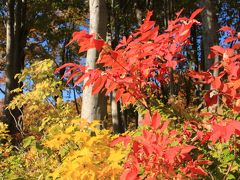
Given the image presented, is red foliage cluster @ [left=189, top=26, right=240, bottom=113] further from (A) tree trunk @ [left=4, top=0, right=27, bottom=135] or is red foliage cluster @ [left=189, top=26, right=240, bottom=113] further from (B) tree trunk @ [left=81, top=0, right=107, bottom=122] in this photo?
(A) tree trunk @ [left=4, top=0, right=27, bottom=135]

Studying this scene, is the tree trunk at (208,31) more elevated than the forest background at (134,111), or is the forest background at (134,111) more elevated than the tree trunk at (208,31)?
the tree trunk at (208,31)

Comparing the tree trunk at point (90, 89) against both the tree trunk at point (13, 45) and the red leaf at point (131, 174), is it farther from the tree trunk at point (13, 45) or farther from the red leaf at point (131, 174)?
the tree trunk at point (13, 45)

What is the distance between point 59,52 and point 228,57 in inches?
962

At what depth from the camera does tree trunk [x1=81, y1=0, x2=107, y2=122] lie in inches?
192

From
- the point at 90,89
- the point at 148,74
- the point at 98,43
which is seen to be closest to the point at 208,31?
the point at 90,89

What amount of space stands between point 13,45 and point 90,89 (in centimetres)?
1064

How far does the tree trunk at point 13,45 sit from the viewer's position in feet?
44.2

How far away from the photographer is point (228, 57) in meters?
2.27

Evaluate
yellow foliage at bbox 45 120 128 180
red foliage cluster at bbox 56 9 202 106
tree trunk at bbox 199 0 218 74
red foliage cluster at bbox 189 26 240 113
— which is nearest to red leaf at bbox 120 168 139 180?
yellow foliage at bbox 45 120 128 180

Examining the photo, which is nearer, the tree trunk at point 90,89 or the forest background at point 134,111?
the forest background at point 134,111

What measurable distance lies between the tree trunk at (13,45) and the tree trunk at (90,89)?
28.5ft

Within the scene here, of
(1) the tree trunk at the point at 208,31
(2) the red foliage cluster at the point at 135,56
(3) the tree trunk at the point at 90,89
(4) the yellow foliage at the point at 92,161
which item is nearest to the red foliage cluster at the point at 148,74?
(2) the red foliage cluster at the point at 135,56

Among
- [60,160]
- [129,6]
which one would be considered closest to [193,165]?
[60,160]

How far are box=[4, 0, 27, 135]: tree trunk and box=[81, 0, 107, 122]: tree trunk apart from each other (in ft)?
28.5
